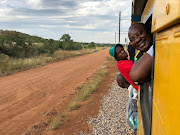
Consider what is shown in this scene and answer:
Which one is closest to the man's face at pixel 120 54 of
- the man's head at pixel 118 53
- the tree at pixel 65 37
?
the man's head at pixel 118 53

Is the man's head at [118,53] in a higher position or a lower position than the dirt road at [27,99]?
higher

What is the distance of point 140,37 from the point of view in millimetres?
1811

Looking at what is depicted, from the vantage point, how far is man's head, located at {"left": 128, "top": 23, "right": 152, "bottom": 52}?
5.91 feet

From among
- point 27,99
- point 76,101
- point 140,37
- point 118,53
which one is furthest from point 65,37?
point 140,37

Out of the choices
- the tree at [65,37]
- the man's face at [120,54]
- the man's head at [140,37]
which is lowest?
the man's face at [120,54]

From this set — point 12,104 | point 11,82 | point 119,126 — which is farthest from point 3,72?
point 119,126

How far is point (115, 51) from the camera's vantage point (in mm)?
3213

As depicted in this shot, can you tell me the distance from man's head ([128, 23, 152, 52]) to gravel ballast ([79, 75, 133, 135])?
3.20 metres

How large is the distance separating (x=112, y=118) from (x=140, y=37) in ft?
12.9

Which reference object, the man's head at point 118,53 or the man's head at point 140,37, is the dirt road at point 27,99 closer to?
the man's head at point 118,53

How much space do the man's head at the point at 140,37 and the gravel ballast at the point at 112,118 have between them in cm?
320

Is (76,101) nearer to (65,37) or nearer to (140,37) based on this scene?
(140,37)

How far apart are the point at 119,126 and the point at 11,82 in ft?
24.2

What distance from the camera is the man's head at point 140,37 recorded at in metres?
1.80
